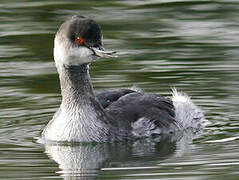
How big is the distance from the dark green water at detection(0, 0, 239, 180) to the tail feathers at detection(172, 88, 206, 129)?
212 millimetres

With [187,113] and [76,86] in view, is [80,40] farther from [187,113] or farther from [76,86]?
[187,113]

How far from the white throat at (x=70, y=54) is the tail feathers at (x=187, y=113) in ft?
6.59

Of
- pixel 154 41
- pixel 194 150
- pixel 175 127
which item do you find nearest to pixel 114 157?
pixel 194 150

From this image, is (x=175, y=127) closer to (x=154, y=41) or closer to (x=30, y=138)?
(x=30, y=138)

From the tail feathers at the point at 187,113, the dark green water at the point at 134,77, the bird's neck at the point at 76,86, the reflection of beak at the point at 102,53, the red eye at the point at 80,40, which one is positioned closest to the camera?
the dark green water at the point at 134,77

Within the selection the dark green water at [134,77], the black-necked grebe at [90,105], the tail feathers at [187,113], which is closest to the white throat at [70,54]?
the black-necked grebe at [90,105]

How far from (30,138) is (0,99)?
1.86m

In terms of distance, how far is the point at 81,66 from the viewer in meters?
12.0

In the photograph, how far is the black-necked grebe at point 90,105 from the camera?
38.2 feet

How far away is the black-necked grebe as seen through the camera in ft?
38.2

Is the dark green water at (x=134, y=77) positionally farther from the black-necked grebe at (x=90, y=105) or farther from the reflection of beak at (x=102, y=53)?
the reflection of beak at (x=102, y=53)

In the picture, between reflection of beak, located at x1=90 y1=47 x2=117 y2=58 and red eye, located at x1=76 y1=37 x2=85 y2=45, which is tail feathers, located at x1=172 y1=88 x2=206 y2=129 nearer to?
reflection of beak, located at x1=90 y1=47 x2=117 y2=58

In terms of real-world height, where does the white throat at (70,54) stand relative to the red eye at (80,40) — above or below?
below

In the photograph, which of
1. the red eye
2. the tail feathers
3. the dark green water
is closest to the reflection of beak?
the red eye
